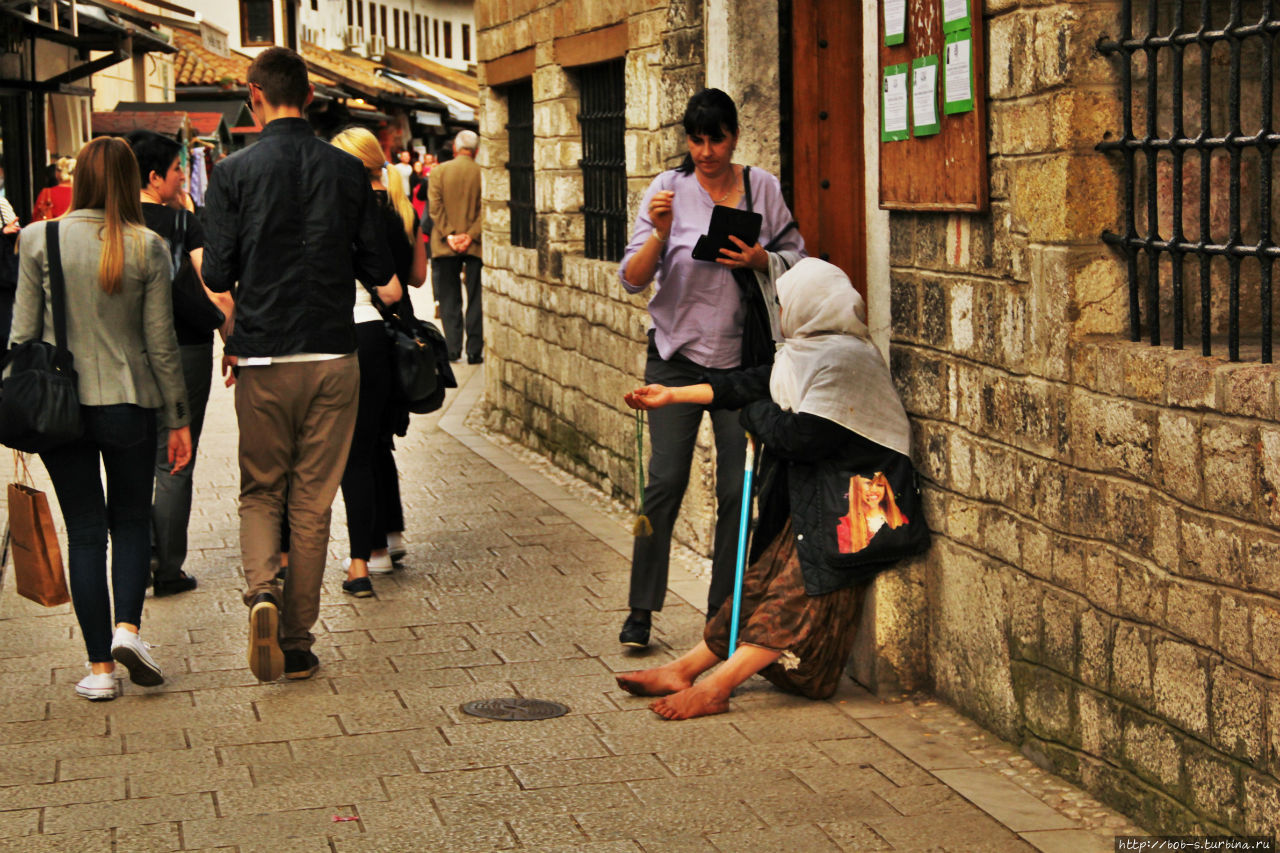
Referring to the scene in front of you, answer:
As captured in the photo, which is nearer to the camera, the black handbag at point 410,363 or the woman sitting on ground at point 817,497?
the woman sitting on ground at point 817,497

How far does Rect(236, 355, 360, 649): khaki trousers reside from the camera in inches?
238

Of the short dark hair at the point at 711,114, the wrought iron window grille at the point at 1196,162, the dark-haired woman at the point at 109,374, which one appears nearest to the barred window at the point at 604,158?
the short dark hair at the point at 711,114

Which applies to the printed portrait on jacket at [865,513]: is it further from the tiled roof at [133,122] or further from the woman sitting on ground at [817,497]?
the tiled roof at [133,122]

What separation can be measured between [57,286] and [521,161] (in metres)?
6.67

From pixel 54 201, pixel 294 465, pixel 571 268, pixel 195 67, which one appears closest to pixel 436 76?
pixel 195 67

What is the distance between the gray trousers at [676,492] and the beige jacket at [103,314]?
168 centimetres

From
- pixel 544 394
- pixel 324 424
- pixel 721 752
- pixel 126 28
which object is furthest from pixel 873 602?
pixel 126 28

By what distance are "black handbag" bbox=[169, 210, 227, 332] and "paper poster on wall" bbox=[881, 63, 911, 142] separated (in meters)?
2.61

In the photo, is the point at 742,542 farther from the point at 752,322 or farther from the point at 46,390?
the point at 46,390

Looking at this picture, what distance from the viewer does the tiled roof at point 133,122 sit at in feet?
74.6

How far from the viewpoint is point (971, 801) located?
472cm

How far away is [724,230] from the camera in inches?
239

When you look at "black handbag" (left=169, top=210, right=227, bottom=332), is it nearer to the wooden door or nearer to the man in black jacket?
the man in black jacket

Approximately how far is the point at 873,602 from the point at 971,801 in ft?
3.76
